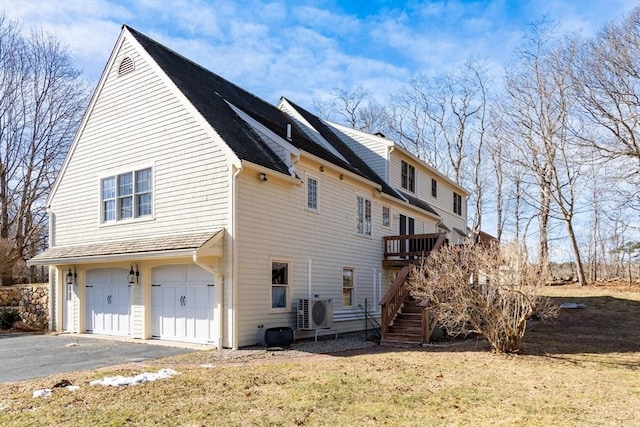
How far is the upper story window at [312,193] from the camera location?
567 inches

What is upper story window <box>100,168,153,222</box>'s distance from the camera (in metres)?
13.7

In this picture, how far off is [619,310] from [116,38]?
2111cm

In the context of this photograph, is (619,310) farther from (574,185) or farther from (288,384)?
(288,384)

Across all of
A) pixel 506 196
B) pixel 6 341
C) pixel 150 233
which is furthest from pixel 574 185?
pixel 6 341

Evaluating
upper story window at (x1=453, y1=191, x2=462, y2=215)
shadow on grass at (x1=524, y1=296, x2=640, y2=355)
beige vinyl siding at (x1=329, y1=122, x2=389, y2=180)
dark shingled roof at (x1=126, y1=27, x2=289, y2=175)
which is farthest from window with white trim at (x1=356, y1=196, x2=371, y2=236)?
upper story window at (x1=453, y1=191, x2=462, y2=215)

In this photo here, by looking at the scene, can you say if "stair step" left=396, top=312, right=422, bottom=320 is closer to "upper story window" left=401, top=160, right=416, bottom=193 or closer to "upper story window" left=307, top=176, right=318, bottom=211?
"upper story window" left=307, top=176, right=318, bottom=211

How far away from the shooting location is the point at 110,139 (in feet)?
48.3

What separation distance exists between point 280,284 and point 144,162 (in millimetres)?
5239

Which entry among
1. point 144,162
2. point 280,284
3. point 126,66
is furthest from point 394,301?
point 126,66

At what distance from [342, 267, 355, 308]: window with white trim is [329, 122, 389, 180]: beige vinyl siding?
5297 mm

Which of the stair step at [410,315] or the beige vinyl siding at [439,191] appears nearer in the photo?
the stair step at [410,315]

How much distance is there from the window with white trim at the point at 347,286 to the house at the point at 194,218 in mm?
54

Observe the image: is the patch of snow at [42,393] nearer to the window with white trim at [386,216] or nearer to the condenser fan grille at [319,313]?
the condenser fan grille at [319,313]

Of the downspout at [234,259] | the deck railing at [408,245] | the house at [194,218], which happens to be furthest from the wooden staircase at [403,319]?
the downspout at [234,259]
